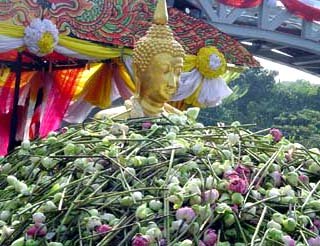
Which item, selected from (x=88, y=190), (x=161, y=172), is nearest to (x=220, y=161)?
(x=161, y=172)

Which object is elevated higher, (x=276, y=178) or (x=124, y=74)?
(x=276, y=178)

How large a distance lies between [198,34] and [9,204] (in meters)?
5.15

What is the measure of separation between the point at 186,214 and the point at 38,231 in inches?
7.3

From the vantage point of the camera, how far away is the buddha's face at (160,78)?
2766mm

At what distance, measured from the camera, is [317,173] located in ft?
3.68

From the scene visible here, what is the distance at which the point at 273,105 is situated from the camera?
21.6m

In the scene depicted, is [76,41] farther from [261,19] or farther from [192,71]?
[261,19]

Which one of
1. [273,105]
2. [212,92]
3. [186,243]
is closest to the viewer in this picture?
[186,243]

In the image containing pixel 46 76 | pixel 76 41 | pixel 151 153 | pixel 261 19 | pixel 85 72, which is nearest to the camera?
pixel 151 153

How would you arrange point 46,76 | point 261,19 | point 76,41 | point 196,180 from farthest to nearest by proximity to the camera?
point 261,19, point 46,76, point 76,41, point 196,180

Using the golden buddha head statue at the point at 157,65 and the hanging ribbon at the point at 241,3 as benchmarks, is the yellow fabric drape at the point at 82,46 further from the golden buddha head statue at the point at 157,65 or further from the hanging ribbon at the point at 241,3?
the hanging ribbon at the point at 241,3

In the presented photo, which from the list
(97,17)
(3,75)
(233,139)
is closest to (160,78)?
(233,139)

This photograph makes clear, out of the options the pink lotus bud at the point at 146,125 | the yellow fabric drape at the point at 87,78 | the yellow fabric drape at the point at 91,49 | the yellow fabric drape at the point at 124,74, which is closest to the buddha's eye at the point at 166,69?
the pink lotus bud at the point at 146,125

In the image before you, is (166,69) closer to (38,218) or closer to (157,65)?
(157,65)
